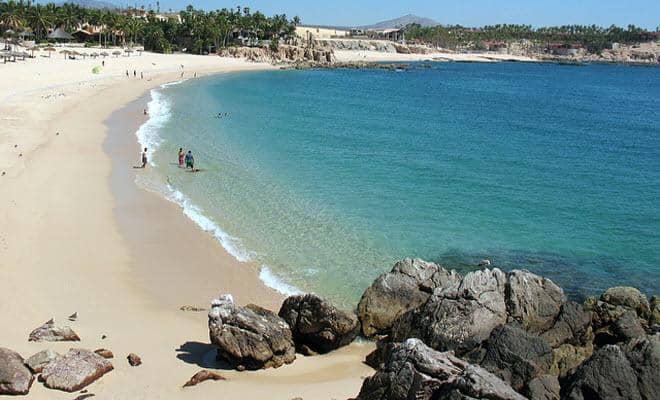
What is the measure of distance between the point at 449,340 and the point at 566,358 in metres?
2.63

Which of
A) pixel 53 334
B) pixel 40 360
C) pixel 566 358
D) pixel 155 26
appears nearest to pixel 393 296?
pixel 566 358

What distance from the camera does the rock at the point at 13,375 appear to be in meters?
12.9

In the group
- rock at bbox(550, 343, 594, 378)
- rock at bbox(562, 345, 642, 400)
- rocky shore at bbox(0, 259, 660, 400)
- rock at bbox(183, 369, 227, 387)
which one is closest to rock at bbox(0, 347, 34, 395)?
rocky shore at bbox(0, 259, 660, 400)

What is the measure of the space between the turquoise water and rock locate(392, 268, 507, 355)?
462cm

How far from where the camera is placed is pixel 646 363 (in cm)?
1163

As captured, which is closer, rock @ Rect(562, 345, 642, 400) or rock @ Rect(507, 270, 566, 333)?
rock @ Rect(562, 345, 642, 400)

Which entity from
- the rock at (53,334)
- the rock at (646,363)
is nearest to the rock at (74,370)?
the rock at (53,334)

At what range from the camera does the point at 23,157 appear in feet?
119

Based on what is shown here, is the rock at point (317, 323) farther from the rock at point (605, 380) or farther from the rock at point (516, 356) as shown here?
the rock at point (605, 380)

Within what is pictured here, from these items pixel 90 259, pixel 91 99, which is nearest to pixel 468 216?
pixel 90 259

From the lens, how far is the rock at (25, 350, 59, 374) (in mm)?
13625

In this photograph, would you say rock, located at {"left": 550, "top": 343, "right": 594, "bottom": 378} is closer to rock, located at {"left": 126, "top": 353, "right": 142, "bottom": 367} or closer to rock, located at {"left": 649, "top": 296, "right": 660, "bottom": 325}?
rock, located at {"left": 649, "top": 296, "right": 660, "bottom": 325}

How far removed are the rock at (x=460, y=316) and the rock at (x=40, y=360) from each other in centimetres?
796

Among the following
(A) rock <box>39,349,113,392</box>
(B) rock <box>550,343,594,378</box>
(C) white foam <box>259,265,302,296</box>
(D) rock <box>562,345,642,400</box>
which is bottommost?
(C) white foam <box>259,265,302,296</box>
